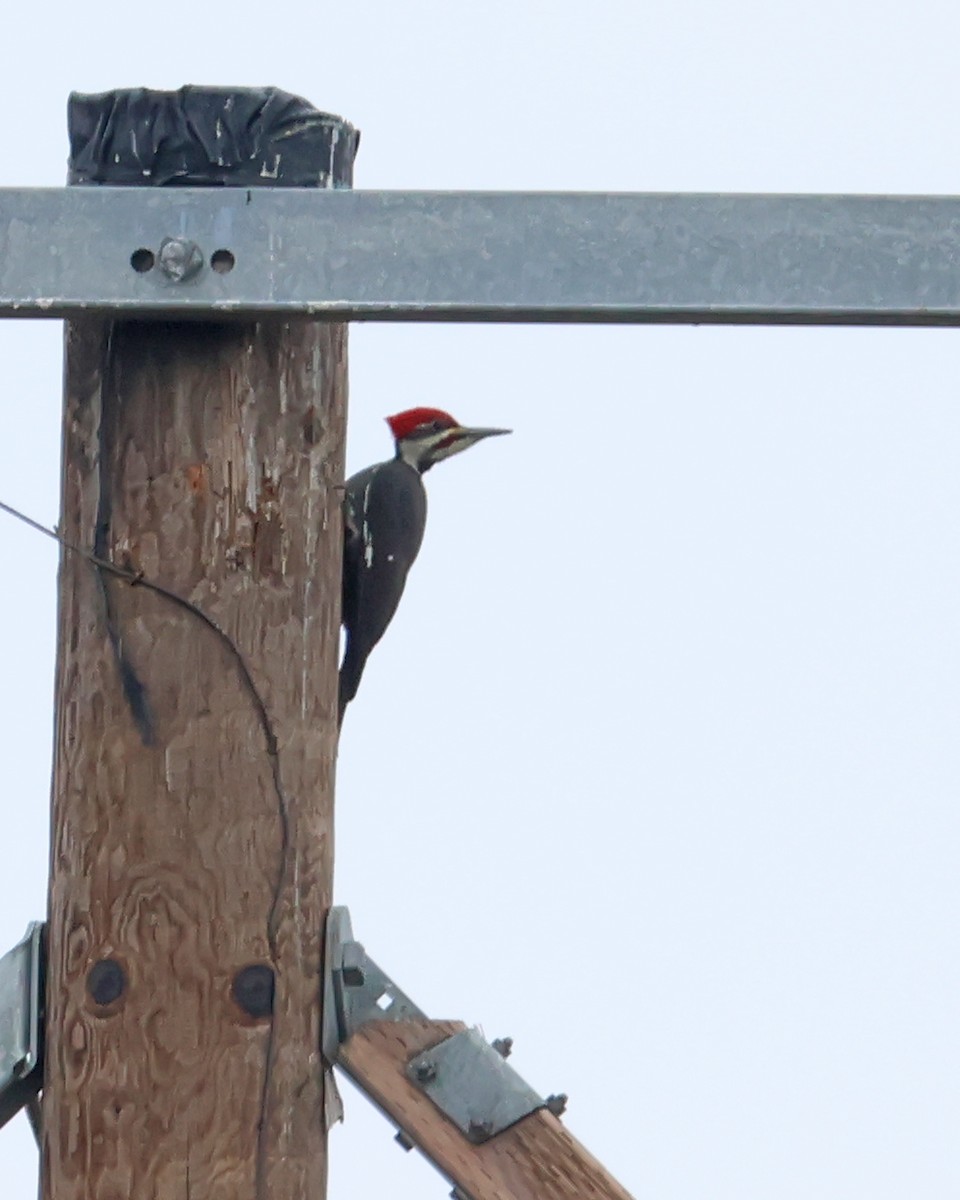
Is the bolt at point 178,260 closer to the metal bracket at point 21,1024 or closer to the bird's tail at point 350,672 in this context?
the metal bracket at point 21,1024

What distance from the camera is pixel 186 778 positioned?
109 inches

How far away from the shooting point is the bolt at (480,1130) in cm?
273

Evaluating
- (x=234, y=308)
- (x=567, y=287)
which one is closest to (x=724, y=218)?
(x=567, y=287)

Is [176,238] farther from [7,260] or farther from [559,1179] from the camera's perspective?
[559,1179]

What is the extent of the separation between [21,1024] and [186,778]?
1.44 ft

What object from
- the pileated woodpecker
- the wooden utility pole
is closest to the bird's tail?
the pileated woodpecker

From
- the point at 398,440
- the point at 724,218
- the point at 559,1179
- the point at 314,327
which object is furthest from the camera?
the point at 398,440

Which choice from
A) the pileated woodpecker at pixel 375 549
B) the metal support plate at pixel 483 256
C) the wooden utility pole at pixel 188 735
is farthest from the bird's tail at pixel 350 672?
the metal support plate at pixel 483 256

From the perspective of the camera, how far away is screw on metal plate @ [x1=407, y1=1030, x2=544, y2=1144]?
2736 millimetres

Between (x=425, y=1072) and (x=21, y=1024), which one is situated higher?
(x=21, y=1024)

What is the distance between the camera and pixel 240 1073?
2.76 metres

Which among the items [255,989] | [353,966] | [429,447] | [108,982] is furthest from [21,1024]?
[429,447]

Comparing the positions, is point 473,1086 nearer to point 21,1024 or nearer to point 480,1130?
point 480,1130

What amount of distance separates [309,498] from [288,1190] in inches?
38.3
